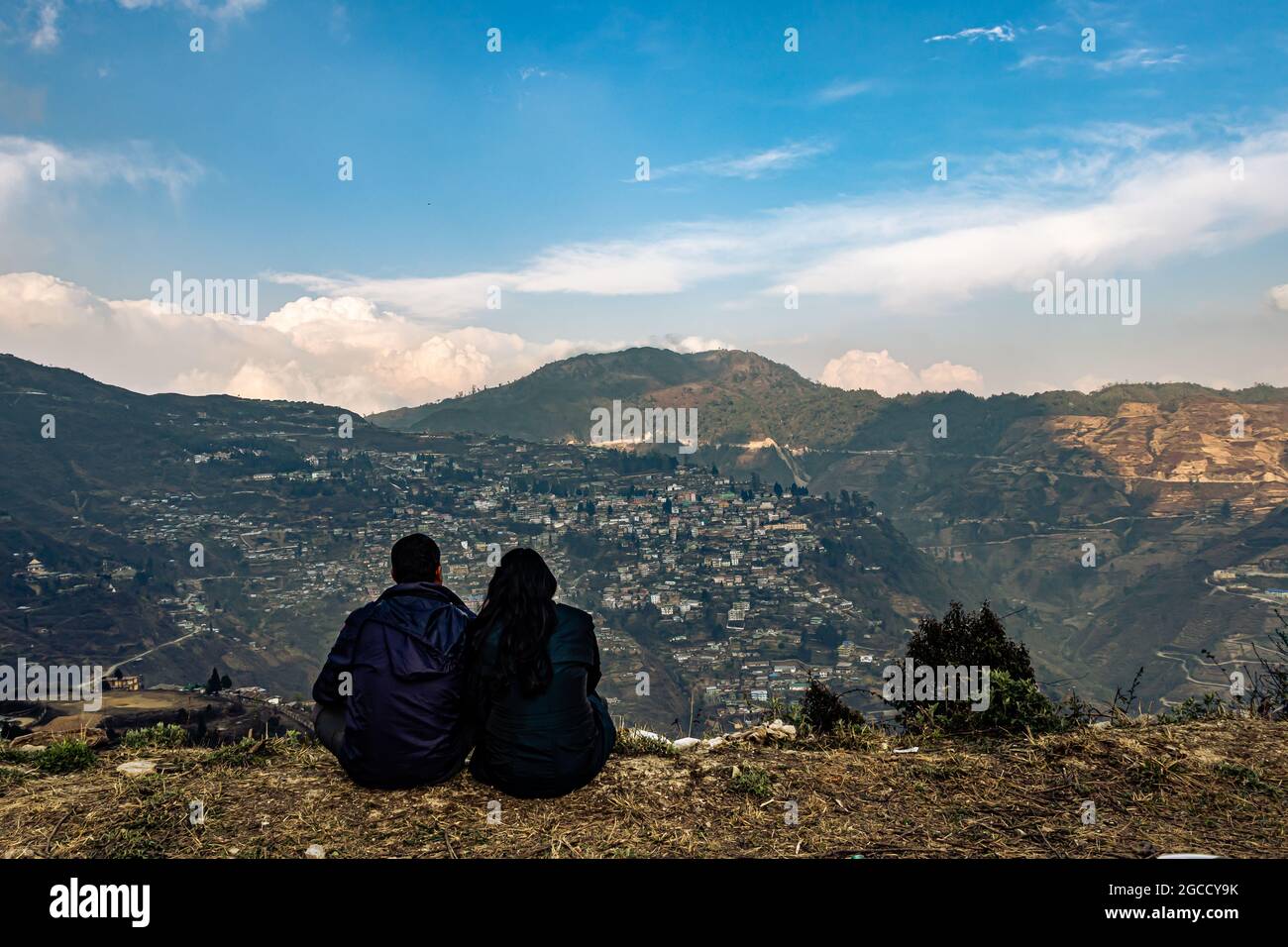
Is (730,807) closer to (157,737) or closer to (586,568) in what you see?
(157,737)

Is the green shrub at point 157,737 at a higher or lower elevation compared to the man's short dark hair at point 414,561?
lower

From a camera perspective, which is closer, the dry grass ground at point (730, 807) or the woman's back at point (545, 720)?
the dry grass ground at point (730, 807)

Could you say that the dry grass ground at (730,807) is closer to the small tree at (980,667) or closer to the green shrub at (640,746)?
the green shrub at (640,746)

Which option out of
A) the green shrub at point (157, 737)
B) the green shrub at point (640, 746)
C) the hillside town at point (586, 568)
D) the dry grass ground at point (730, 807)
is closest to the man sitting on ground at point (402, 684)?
the dry grass ground at point (730, 807)

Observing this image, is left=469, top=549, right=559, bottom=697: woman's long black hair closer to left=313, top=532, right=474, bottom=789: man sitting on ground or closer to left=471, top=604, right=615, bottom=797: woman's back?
left=471, top=604, right=615, bottom=797: woman's back
